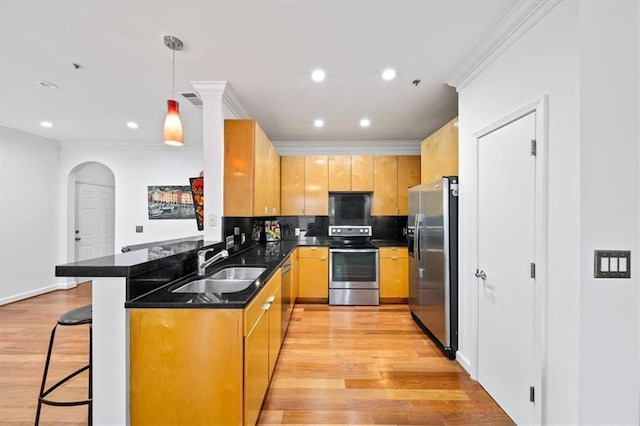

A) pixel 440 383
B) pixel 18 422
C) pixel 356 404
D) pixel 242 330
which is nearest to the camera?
pixel 242 330

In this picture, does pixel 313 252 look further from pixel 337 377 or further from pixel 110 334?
pixel 110 334

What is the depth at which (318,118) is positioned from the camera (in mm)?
3678

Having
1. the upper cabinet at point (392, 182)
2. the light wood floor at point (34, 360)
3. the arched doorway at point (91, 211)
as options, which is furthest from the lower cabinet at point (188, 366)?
the arched doorway at point (91, 211)

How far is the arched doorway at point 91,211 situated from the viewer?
5000mm

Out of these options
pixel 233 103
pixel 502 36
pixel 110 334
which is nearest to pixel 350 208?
pixel 233 103

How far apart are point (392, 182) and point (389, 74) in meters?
2.34

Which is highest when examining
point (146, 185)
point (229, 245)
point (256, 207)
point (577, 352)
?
point (146, 185)

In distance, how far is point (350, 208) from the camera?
4820 millimetres

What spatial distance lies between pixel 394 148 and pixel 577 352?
3.95m

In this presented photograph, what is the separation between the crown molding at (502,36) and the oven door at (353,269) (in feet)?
8.33

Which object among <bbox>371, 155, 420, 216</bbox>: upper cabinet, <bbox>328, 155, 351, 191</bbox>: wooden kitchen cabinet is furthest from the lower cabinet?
<bbox>371, 155, 420, 216</bbox>: upper cabinet

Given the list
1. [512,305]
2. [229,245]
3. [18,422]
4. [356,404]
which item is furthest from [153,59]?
[512,305]

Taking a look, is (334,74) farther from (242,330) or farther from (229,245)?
(242,330)

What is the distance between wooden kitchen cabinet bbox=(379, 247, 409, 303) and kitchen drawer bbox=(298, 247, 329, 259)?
33.5 inches
